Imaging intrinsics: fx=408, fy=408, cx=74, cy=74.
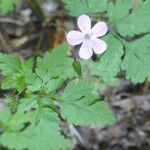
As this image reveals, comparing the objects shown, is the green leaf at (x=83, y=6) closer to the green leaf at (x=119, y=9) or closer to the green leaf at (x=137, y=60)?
the green leaf at (x=119, y=9)

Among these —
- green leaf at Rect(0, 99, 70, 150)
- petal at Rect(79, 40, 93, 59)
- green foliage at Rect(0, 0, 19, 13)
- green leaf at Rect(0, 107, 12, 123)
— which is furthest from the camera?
green foliage at Rect(0, 0, 19, 13)

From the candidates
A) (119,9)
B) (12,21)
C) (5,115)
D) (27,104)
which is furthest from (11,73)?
(12,21)

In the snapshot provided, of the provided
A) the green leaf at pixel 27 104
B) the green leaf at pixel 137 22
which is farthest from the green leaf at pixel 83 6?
the green leaf at pixel 27 104

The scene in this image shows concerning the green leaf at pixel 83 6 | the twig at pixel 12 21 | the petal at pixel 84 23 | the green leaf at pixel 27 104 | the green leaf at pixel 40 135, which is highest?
the twig at pixel 12 21

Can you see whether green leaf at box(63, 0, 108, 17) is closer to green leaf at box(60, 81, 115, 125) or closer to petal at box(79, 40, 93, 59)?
petal at box(79, 40, 93, 59)

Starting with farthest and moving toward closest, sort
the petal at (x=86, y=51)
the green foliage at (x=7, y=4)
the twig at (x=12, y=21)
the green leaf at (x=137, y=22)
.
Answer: the twig at (x=12, y=21) → the green foliage at (x=7, y=4) → the green leaf at (x=137, y=22) → the petal at (x=86, y=51)

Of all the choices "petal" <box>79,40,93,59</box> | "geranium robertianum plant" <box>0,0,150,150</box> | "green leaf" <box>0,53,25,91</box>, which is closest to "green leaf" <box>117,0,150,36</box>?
"geranium robertianum plant" <box>0,0,150,150</box>

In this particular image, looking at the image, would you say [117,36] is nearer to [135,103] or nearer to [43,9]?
[135,103]
